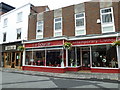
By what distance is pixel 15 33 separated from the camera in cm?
1769

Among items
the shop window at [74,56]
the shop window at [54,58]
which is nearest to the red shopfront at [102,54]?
the shop window at [74,56]

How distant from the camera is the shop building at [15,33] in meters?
16.3

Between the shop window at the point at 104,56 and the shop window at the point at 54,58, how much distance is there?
11.8ft

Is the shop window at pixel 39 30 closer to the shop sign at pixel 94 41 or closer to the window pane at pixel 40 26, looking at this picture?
the window pane at pixel 40 26

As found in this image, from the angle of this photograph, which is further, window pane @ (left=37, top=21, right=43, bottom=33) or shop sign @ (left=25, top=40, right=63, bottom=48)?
window pane @ (left=37, top=21, right=43, bottom=33)

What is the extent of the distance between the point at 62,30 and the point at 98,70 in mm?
6083

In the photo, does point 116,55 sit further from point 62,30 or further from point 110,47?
point 62,30

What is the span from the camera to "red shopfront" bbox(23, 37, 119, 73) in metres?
10.7

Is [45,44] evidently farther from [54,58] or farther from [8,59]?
[8,59]

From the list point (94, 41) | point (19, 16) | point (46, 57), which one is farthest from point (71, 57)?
point (19, 16)

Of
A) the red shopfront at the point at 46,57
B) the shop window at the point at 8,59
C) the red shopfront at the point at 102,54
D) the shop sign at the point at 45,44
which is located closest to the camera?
the red shopfront at the point at 102,54

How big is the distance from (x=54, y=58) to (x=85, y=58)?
3538 mm

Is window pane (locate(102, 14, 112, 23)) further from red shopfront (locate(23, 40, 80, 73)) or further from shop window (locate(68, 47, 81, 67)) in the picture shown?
red shopfront (locate(23, 40, 80, 73))

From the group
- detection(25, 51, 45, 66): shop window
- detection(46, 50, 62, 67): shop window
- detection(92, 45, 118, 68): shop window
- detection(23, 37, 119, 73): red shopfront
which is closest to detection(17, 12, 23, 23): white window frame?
detection(23, 37, 119, 73): red shopfront
